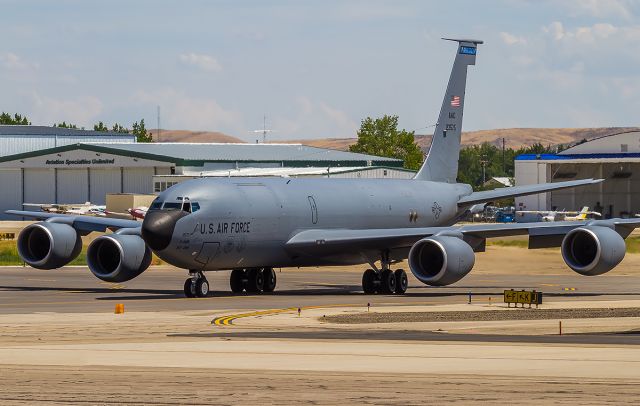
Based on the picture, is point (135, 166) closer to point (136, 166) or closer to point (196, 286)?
point (136, 166)

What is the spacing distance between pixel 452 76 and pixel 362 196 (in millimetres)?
10094

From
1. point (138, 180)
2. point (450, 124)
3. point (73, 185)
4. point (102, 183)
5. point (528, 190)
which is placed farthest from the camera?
point (73, 185)

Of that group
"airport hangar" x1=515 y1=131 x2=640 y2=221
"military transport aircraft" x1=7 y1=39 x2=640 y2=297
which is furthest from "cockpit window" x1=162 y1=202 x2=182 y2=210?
"airport hangar" x1=515 y1=131 x2=640 y2=221

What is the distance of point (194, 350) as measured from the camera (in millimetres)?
28438

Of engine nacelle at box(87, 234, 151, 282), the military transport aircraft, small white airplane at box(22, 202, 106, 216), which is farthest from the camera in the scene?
small white airplane at box(22, 202, 106, 216)

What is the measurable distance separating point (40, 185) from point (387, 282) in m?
104

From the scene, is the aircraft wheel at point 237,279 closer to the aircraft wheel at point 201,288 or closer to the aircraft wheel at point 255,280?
the aircraft wheel at point 255,280

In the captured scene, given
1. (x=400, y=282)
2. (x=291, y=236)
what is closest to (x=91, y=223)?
(x=291, y=236)

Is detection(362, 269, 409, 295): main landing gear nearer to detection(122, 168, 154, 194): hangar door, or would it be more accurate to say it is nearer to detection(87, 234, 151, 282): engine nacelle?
detection(87, 234, 151, 282): engine nacelle

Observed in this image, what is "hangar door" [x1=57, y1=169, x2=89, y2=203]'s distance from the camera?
492 ft

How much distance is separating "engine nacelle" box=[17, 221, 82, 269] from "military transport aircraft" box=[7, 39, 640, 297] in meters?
0.05

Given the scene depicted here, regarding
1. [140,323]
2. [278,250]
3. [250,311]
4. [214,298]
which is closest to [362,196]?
[278,250]

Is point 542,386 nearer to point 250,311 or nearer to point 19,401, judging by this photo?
point 19,401

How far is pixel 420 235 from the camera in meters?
50.7
